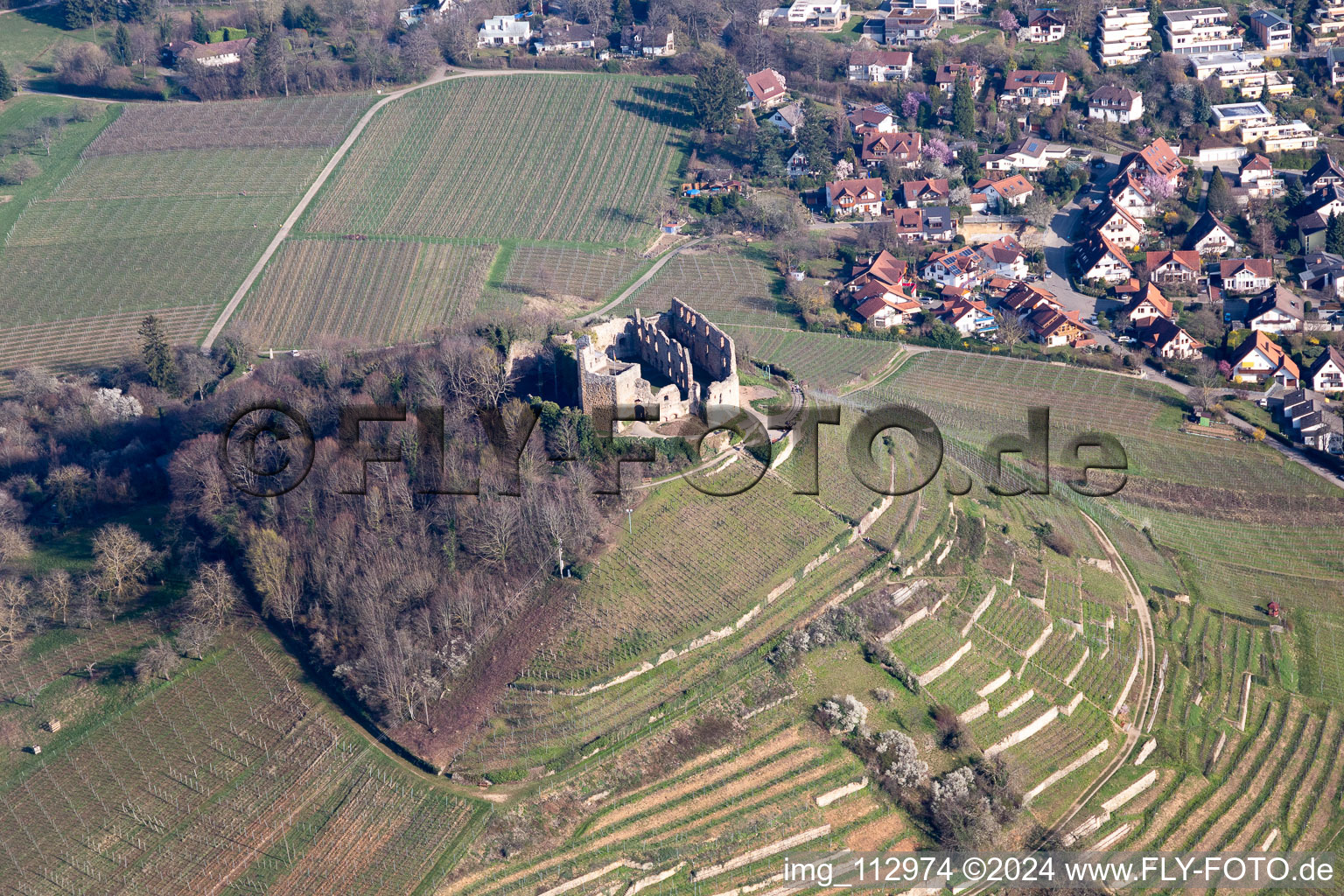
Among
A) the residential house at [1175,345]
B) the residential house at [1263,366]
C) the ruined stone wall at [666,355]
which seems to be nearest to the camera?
the ruined stone wall at [666,355]

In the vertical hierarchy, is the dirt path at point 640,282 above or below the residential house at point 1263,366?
below

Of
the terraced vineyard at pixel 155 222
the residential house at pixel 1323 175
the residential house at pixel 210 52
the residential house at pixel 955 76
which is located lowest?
the terraced vineyard at pixel 155 222

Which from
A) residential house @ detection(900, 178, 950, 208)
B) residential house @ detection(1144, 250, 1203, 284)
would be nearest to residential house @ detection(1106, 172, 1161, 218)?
residential house @ detection(1144, 250, 1203, 284)

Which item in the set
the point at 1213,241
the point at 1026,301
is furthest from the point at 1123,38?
the point at 1026,301

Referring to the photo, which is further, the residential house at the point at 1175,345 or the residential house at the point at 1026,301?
the residential house at the point at 1026,301

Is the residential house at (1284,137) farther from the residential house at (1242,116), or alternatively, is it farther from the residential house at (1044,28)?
the residential house at (1044,28)

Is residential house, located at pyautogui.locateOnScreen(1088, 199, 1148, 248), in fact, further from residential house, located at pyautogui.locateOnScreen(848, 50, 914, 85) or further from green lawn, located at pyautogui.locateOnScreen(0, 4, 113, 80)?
green lawn, located at pyautogui.locateOnScreen(0, 4, 113, 80)

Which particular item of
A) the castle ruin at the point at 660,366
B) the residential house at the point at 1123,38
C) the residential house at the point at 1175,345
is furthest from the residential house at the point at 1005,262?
the residential house at the point at 1123,38
